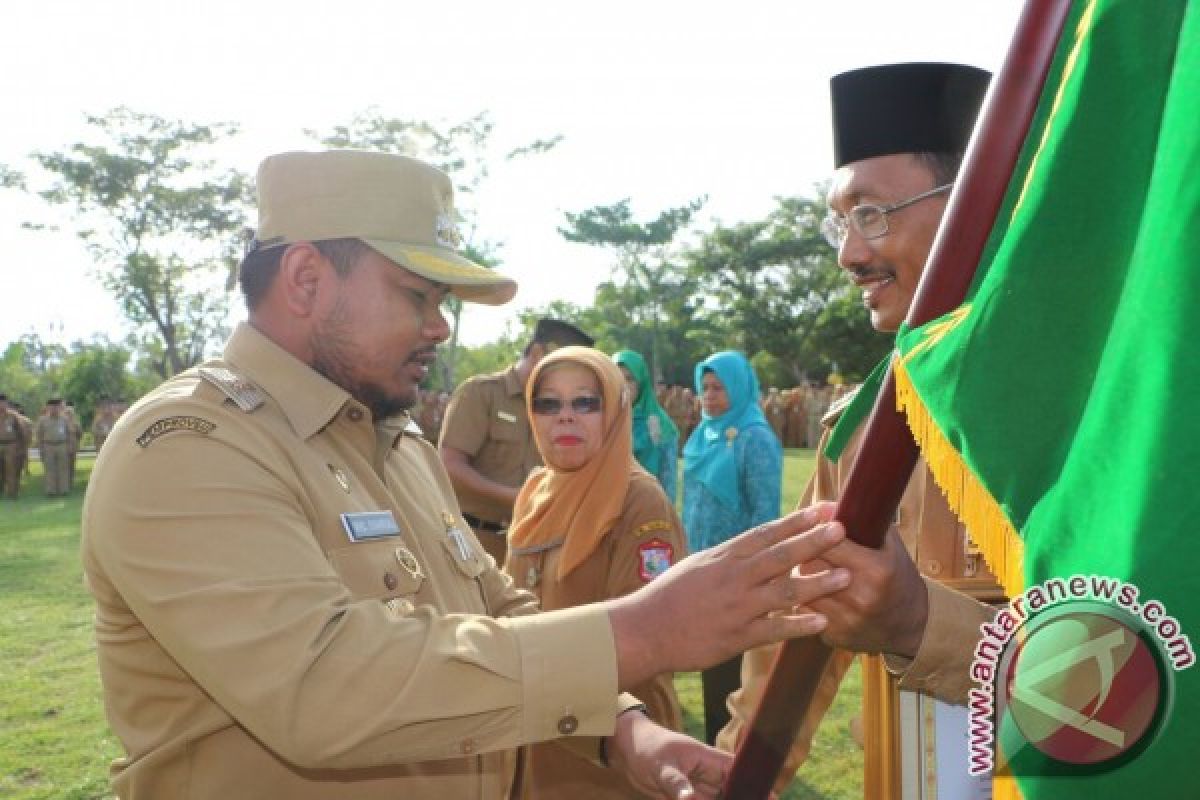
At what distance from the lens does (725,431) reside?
6.70m

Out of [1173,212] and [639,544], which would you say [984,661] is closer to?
[1173,212]

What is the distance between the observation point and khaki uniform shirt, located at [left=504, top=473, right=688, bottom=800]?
11.6 feet

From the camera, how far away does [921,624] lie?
2.14 m

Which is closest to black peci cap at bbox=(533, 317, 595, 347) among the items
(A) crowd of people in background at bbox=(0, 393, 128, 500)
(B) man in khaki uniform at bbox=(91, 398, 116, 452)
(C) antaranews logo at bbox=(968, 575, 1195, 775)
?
(C) antaranews logo at bbox=(968, 575, 1195, 775)

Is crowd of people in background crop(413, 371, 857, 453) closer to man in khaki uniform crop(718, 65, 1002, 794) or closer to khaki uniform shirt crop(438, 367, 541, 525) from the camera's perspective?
khaki uniform shirt crop(438, 367, 541, 525)

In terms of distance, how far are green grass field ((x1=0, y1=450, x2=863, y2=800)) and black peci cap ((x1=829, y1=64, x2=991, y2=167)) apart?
3.61 metres

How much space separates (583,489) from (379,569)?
203 cm

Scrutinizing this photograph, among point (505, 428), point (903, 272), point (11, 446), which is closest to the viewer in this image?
point (903, 272)

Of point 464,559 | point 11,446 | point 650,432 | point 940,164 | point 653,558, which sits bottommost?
point 11,446

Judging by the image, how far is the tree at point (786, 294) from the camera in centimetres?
4697

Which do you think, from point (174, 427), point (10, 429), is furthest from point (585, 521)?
point (10, 429)

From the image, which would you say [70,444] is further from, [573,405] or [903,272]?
[903,272]

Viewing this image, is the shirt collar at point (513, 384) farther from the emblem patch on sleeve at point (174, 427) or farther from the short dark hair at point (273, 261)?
the emblem patch on sleeve at point (174, 427)

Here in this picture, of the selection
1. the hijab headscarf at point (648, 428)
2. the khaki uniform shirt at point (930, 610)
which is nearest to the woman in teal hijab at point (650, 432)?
the hijab headscarf at point (648, 428)
